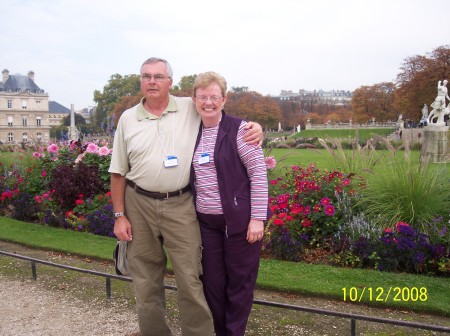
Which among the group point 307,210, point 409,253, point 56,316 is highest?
point 307,210

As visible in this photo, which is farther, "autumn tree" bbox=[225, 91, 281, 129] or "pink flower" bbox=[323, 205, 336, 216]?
"autumn tree" bbox=[225, 91, 281, 129]

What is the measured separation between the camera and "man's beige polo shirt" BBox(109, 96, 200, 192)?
109 inches

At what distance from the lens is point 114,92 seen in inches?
2872

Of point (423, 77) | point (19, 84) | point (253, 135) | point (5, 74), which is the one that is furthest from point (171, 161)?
point (5, 74)

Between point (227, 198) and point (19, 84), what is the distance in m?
78.8

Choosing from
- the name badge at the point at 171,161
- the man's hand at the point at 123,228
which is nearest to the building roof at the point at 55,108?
the man's hand at the point at 123,228

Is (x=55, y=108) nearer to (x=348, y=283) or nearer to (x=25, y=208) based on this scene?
(x=25, y=208)

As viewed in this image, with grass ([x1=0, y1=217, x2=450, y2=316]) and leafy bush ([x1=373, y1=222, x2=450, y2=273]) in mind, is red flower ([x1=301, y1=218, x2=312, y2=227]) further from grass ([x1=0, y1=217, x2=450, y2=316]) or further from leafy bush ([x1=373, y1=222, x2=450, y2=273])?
leafy bush ([x1=373, y1=222, x2=450, y2=273])

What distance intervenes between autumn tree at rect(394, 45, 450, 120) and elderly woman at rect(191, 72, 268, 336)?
38.3 metres

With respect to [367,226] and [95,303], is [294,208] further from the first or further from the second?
[95,303]

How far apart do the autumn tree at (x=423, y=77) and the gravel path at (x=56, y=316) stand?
3778 centimetres

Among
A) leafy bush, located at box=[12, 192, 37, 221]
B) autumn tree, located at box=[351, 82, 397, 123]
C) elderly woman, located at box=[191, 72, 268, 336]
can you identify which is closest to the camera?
elderly woman, located at box=[191, 72, 268, 336]

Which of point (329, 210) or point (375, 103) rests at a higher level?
point (375, 103)

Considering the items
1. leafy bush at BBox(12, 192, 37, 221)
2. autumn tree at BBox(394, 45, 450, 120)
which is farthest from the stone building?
leafy bush at BBox(12, 192, 37, 221)
